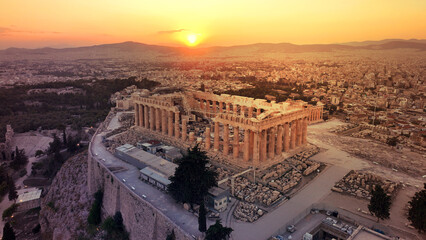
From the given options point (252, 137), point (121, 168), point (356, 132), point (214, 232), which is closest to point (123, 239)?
point (121, 168)

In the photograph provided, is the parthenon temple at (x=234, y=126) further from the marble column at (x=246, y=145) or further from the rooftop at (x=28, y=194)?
the rooftop at (x=28, y=194)

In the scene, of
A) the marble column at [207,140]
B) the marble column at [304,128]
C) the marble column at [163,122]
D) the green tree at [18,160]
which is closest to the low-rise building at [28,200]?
the green tree at [18,160]

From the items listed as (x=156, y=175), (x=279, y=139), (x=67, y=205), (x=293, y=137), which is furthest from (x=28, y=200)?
(x=293, y=137)

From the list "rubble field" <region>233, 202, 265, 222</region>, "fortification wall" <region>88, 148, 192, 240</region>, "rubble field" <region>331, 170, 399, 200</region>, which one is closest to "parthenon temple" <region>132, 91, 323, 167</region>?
"rubble field" <region>233, 202, 265, 222</region>

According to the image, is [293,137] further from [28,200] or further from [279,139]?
[28,200]

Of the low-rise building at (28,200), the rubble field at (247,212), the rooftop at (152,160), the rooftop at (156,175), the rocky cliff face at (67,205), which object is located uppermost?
the rooftop at (152,160)
